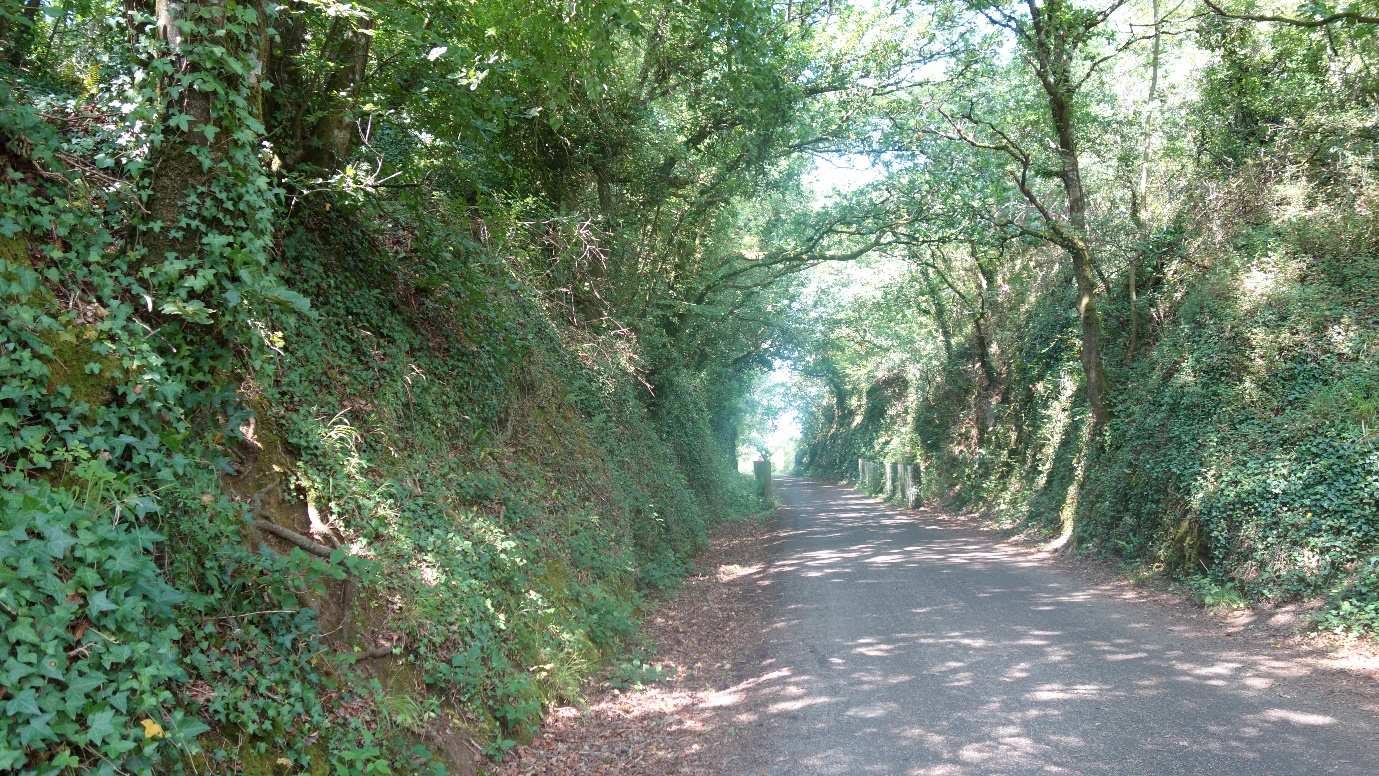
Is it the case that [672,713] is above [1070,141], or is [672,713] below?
below

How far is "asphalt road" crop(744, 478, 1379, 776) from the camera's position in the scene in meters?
4.86

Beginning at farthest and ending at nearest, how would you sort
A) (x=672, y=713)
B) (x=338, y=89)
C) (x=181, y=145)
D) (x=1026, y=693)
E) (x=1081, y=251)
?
(x=1081, y=251) < (x=338, y=89) < (x=672, y=713) < (x=1026, y=693) < (x=181, y=145)

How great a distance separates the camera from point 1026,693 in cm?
602

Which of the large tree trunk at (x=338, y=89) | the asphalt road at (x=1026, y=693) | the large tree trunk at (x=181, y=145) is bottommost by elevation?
the asphalt road at (x=1026, y=693)

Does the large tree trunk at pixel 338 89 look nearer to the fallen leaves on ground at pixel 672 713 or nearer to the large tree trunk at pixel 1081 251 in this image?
the fallen leaves on ground at pixel 672 713

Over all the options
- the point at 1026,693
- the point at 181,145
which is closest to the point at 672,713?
the point at 1026,693

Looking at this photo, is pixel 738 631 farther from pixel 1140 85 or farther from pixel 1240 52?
pixel 1140 85

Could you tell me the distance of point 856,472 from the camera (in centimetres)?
3950

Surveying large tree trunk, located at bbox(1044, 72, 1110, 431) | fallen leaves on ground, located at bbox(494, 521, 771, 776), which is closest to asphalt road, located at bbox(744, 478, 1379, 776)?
fallen leaves on ground, located at bbox(494, 521, 771, 776)

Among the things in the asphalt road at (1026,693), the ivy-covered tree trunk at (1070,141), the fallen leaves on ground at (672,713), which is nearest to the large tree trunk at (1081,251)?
the ivy-covered tree trunk at (1070,141)

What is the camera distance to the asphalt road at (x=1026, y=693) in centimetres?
486

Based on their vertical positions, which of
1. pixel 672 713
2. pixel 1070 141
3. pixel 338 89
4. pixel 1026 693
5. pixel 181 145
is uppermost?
pixel 1070 141

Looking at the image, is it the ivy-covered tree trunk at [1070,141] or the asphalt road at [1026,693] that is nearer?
the asphalt road at [1026,693]

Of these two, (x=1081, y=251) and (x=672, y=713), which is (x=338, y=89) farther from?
(x=1081, y=251)
